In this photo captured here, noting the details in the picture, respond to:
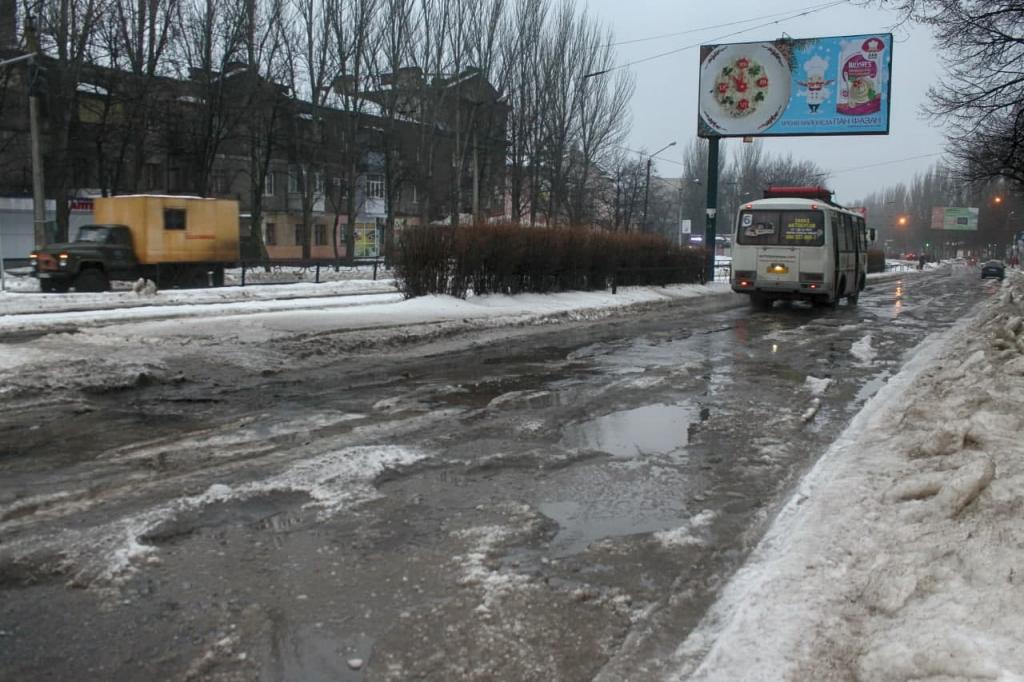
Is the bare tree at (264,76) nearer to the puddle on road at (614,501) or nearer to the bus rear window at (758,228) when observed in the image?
the bus rear window at (758,228)

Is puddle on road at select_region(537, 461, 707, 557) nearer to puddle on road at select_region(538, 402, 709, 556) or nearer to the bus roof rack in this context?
puddle on road at select_region(538, 402, 709, 556)

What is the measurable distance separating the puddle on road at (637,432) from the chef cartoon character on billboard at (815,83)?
2548 centimetres

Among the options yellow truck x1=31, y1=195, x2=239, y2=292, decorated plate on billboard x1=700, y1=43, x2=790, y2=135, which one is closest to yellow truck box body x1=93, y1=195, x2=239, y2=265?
yellow truck x1=31, y1=195, x2=239, y2=292

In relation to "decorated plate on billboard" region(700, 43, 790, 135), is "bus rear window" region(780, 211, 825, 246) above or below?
below

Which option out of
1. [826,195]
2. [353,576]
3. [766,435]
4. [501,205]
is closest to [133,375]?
[353,576]

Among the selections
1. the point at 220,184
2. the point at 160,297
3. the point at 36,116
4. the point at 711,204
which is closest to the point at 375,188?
the point at 220,184

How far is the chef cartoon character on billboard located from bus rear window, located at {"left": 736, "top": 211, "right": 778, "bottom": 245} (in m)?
9.18

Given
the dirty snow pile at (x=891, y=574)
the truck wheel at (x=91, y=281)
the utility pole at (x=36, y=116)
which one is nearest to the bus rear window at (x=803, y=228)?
the dirty snow pile at (x=891, y=574)

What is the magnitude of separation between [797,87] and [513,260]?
16024mm

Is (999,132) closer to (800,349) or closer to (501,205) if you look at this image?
(800,349)

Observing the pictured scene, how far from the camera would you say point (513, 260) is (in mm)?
21938

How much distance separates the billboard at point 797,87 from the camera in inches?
1181

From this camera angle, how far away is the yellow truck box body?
24344 millimetres

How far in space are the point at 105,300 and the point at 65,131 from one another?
1603cm
